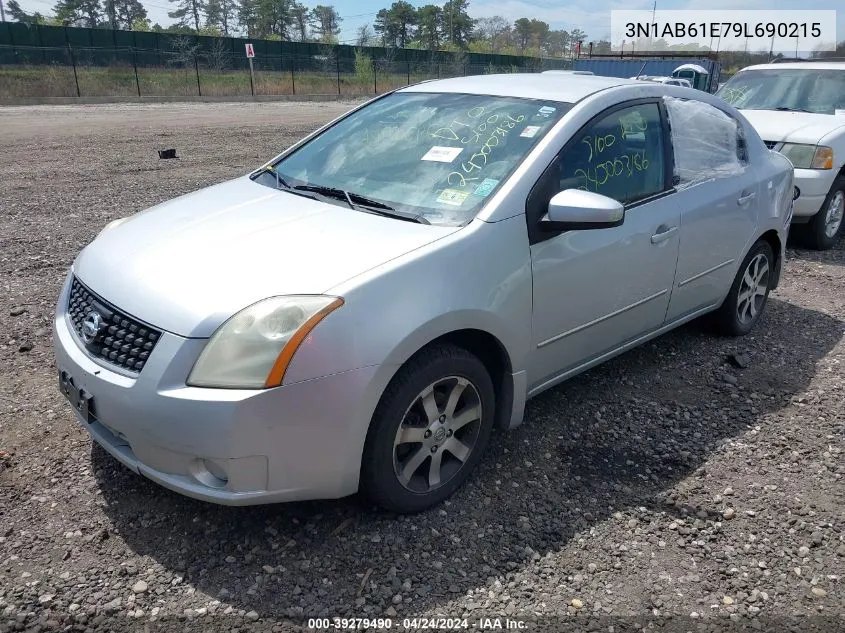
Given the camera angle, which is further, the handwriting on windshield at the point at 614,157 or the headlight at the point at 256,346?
the handwriting on windshield at the point at 614,157

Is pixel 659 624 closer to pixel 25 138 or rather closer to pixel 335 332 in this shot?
pixel 335 332

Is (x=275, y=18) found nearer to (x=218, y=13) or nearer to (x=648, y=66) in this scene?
(x=218, y=13)

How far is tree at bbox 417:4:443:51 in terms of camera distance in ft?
263

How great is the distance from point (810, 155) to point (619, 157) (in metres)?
4.51

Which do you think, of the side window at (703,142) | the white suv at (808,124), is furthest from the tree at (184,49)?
the side window at (703,142)

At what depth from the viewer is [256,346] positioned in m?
2.39

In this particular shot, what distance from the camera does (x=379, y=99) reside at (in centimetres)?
424

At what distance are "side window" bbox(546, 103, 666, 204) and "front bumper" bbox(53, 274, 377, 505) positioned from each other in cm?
147

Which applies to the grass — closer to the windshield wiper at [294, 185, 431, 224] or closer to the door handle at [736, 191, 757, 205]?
the windshield wiper at [294, 185, 431, 224]

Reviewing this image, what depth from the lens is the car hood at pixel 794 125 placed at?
7.05 metres

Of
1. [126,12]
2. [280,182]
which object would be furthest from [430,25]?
[280,182]

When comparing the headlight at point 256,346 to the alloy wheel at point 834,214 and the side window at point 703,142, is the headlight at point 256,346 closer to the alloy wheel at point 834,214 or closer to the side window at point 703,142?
the side window at point 703,142

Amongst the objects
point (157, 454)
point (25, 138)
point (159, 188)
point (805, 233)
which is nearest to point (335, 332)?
point (157, 454)

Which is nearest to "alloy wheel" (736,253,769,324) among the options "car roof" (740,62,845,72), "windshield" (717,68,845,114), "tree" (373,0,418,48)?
"windshield" (717,68,845,114)
